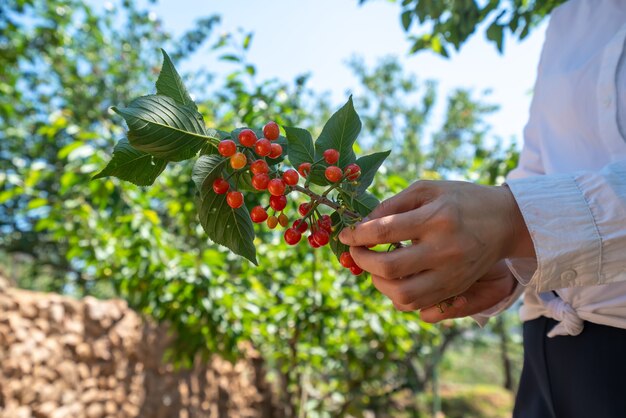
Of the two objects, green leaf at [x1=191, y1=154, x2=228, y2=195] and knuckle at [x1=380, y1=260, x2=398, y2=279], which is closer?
knuckle at [x1=380, y1=260, x2=398, y2=279]

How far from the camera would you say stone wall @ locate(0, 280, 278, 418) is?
393cm

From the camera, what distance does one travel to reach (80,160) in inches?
110

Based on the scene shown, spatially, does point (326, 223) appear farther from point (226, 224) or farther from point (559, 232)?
point (559, 232)

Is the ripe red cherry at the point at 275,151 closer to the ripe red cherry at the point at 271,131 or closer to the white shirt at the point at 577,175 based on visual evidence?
the ripe red cherry at the point at 271,131

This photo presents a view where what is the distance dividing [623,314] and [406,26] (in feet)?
4.22

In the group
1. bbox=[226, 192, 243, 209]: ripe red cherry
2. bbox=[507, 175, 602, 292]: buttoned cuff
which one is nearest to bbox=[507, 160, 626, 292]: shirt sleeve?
bbox=[507, 175, 602, 292]: buttoned cuff

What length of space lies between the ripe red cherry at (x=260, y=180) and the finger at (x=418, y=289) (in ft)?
0.61

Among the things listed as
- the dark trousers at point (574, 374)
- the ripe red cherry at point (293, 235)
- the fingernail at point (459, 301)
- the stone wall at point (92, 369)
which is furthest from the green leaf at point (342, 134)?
the stone wall at point (92, 369)

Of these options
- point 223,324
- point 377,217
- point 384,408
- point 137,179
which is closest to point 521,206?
point 377,217

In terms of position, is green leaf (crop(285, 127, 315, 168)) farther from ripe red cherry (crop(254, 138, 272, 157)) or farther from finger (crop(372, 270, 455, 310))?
finger (crop(372, 270, 455, 310))

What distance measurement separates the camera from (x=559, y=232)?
1.81 feet

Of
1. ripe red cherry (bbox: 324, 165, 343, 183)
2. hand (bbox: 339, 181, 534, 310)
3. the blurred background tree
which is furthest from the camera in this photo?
the blurred background tree

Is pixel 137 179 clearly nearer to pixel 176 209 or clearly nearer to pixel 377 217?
pixel 377 217

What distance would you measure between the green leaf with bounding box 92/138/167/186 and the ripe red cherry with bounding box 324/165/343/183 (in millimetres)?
201
